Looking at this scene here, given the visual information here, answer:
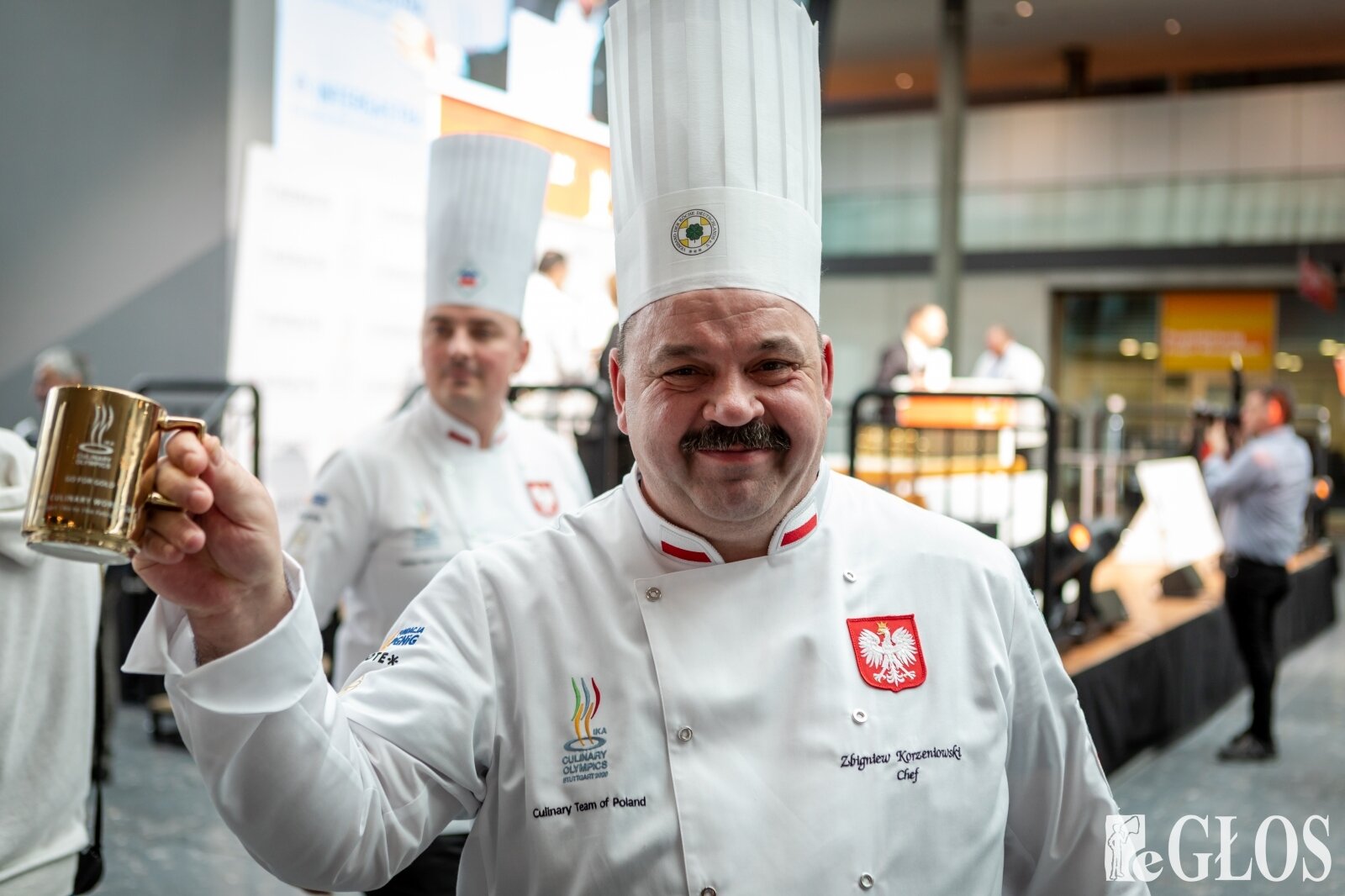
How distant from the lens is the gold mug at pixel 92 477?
2.64 feet

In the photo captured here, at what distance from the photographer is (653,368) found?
1261mm

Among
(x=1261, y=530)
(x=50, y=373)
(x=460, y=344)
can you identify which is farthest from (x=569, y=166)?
(x=1261, y=530)

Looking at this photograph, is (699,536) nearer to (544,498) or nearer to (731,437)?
(731,437)

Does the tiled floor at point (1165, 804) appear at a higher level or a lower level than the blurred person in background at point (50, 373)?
lower

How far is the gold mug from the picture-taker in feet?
2.64

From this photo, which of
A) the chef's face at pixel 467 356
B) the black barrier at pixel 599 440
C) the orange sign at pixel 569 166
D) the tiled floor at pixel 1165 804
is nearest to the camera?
the chef's face at pixel 467 356

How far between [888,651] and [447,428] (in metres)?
1.42

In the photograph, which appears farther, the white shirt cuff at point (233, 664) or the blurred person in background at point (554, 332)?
the blurred person in background at point (554, 332)

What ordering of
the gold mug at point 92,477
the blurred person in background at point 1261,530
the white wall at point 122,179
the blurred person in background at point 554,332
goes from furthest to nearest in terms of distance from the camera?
1. the blurred person in background at point 554,332
2. the blurred person in background at point 1261,530
3. the white wall at point 122,179
4. the gold mug at point 92,477

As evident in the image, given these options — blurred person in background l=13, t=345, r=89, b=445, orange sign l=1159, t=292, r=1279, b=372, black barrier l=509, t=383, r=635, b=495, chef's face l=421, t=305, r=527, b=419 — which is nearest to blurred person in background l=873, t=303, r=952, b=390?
black barrier l=509, t=383, r=635, b=495

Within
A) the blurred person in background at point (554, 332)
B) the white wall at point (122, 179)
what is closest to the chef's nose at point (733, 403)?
the blurred person in background at point (554, 332)

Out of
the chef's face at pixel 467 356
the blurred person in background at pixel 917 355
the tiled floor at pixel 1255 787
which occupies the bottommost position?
the tiled floor at pixel 1255 787

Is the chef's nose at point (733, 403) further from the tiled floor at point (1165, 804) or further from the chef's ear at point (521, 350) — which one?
the chef's ear at point (521, 350)

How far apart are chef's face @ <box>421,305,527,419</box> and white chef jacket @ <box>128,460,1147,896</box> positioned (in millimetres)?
1152
